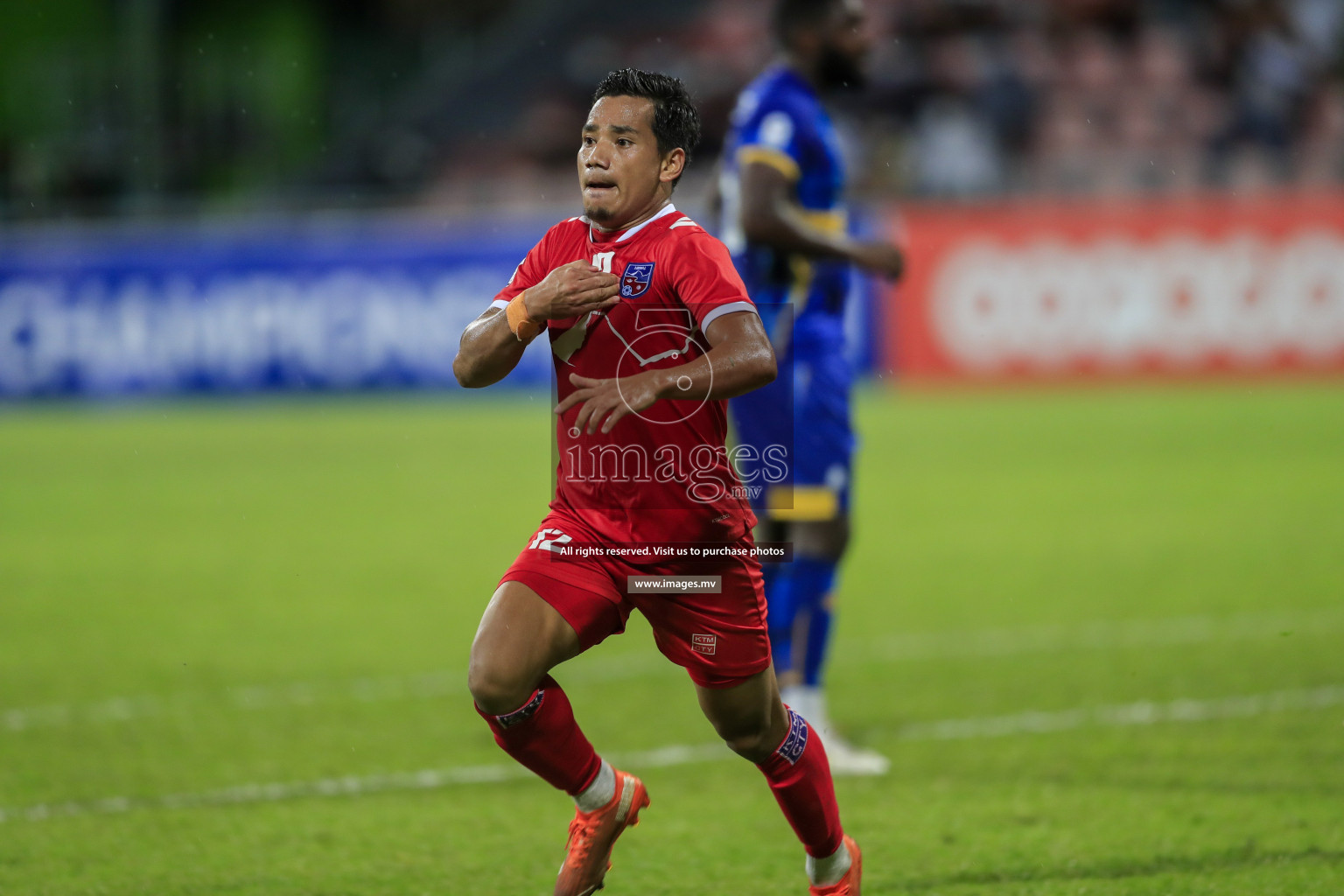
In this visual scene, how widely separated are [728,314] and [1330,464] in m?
10.3

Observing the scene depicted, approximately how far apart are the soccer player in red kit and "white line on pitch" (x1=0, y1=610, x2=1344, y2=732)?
2.92 metres

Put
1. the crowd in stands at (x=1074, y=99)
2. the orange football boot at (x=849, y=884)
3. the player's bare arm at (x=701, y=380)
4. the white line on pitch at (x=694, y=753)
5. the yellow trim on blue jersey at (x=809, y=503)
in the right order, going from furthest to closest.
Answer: the crowd in stands at (x=1074, y=99), the yellow trim on blue jersey at (x=809, y=503), the white line on pitch at (x=694, y=753), the orange football boot at (x=849, y=884), the player's bare arm at (x=701, y=380)

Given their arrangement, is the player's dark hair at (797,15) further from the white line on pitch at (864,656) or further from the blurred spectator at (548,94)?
the blurred spectator at (548,94)

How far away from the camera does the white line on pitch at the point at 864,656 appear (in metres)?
6.18

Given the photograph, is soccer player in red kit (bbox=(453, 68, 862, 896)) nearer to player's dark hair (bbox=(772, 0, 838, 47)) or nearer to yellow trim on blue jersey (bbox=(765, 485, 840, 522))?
yellow trim on blue jersey (bbox=(765, 485, 840, 522))

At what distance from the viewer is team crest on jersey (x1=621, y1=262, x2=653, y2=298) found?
346cm

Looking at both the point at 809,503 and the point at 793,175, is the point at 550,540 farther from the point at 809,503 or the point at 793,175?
the point at 793,175

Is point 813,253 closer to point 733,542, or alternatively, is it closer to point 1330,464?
point 733,542

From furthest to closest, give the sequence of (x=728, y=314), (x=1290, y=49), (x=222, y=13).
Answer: (x=222, y=13), (x=1290, y=49), (x=728, y=314)

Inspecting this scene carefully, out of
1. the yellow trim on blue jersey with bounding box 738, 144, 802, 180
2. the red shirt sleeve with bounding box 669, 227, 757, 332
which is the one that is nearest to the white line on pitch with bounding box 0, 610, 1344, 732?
the yellow trim on blue jersey with bounding box 738, 144, 802, 180

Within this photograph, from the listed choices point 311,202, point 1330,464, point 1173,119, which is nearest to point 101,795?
point 1330,464

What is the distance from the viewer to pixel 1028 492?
11836mm

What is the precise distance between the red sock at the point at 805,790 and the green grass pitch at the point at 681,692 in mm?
380

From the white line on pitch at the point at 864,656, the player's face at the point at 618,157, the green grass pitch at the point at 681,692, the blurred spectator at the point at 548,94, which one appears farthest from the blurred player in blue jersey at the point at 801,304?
the blurred spectator at the point at 548,94
